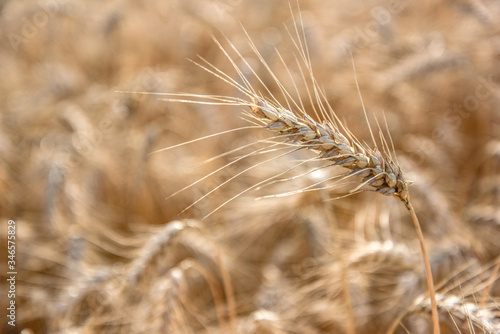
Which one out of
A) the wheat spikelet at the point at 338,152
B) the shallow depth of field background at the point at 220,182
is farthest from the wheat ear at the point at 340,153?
the shallow depth of field background at the point at 220,182

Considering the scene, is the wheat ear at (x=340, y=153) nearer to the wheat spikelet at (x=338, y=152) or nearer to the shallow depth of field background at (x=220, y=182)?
the wheat spikelet at (x=338, y=152)

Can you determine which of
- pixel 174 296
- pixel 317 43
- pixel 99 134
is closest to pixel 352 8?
pixel 317 43

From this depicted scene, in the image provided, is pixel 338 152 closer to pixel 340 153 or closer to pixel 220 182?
pixel 340 153

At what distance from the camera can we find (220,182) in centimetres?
199

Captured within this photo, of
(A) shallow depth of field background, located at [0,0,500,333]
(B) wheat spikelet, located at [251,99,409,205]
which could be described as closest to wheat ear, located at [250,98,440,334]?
(B) wheat spikelet, located at [251,99,409,205]

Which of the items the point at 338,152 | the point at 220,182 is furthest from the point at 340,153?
the point at 220,182

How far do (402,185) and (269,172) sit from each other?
48.4 inches

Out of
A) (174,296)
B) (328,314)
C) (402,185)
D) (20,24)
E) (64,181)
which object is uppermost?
(20,24)

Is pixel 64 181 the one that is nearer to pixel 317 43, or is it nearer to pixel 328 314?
pixel 328 314

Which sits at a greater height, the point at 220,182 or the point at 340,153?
the point at 340,153

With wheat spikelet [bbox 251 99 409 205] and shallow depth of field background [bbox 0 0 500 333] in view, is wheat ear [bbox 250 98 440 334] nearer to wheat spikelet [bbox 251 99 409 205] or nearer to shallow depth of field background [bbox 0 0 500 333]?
wheat spikelet [bbox 251 99 409 205]

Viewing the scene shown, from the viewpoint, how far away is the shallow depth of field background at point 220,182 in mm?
1484

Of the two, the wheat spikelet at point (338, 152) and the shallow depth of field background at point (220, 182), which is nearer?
the wheat spikelet at point (338, 152)

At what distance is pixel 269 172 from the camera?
6.98 ft
